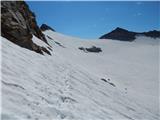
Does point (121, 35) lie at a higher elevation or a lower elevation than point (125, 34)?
higher

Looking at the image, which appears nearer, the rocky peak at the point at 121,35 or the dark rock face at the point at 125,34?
the dark rock face at the point at 125,34

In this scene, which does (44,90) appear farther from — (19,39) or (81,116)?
(19,39)

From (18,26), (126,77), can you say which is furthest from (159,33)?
(18,26)

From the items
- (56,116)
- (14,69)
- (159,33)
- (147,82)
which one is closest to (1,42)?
(14,69)

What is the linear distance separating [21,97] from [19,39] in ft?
26.0

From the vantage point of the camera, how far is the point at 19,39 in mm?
14664

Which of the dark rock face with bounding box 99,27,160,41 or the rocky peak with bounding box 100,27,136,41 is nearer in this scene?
the dark rock face with bounding box 99,27,160,41

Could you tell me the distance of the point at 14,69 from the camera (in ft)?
30.2

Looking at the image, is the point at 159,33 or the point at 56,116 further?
the point at 159,33

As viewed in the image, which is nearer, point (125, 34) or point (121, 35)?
point (125, 34)

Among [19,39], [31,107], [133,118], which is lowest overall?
[31,107]

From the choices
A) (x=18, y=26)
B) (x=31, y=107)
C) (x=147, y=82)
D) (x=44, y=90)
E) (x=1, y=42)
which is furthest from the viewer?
(x=147, y=82)

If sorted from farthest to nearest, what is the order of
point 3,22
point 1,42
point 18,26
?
point 18,26 → point 3,22 → point 1,42

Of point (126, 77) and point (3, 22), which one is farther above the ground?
point (126, 77)
